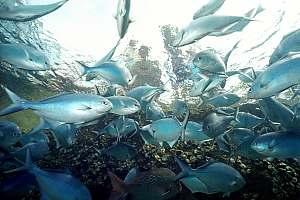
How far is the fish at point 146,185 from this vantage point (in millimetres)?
4262

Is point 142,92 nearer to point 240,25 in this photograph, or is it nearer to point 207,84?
point 207,84

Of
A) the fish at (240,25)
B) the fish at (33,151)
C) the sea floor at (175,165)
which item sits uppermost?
the fish at (240,25)

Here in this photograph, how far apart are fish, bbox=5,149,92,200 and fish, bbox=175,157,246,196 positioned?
1.29 m

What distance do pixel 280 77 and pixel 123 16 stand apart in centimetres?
170

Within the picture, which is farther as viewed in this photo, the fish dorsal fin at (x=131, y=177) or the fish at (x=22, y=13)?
the fish dorsal fin at (x=131, y=177)

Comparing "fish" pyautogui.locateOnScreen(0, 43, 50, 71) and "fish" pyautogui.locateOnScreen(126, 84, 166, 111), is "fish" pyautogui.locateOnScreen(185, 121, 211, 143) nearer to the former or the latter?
"fish" pyautogui.locateOnScreen(126, 84, 166, 111)

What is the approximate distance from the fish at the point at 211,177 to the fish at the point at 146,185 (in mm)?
316

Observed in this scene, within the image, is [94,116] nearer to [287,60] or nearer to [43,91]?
[287,60]

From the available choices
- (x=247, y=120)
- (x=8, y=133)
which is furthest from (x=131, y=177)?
(x=8, y=133)

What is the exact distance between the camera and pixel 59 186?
359 centimetres

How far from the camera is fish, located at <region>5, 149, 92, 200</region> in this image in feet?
11.8

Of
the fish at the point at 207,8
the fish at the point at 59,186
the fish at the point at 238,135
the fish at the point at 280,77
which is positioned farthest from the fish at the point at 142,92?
the fish at the point at 280,77

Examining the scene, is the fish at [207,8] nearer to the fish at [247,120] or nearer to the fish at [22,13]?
the fish at [22,13]

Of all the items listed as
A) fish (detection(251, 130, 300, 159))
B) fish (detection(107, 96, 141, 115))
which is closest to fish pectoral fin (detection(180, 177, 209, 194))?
fish (detection(251, 130, 300, 159))
